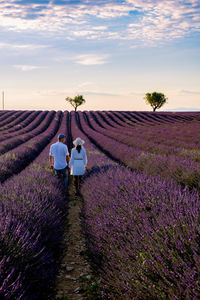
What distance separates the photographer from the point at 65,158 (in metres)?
6.25

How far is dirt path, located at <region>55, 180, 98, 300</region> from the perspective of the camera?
2.83 metres

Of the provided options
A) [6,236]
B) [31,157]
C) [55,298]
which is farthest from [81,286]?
[31,157]

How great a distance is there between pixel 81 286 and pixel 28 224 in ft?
2.95

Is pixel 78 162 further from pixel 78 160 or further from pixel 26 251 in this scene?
pixel 26 251

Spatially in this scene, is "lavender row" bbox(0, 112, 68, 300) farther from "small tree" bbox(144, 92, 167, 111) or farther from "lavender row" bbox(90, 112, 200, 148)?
"small tree" bbox(144, 92, 167, 111)

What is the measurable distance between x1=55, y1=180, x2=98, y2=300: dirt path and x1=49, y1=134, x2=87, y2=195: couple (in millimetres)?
1773

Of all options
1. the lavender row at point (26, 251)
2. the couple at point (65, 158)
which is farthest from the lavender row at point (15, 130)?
the lavender row at point (26, 251)

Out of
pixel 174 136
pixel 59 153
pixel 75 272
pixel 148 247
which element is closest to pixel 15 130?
pixel 174 136

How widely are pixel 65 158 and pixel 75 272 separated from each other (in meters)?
3.28

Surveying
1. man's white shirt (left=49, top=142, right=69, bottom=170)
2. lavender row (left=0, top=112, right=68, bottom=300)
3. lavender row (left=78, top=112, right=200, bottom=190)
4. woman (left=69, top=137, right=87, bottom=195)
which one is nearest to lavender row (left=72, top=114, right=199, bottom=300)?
lavender row (left=0, top=112, right=68, bottom=300)

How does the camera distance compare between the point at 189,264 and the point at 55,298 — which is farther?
the point at 55,298

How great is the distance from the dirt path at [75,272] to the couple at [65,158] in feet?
5.82

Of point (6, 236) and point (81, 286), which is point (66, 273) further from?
point (6, 236)

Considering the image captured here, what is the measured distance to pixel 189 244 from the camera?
1.89 meters
